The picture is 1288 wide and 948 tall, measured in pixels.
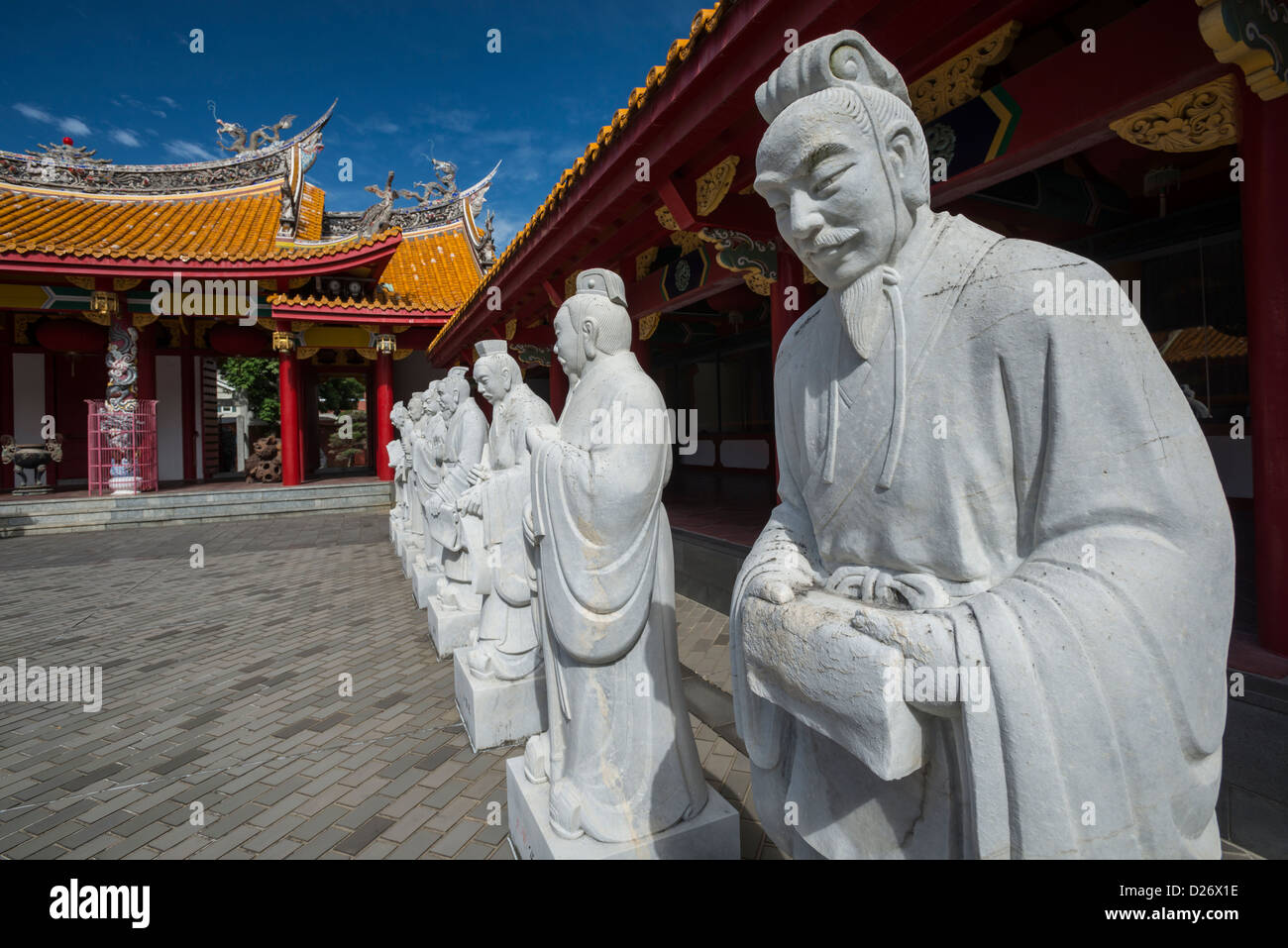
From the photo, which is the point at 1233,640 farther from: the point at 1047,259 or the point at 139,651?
the point at 139,651

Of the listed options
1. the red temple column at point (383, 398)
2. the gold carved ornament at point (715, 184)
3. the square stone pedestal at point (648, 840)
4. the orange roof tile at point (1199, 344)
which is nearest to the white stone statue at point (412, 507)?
the gold carved ornament at point (715, 184)

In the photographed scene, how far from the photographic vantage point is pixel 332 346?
13945 millimetres

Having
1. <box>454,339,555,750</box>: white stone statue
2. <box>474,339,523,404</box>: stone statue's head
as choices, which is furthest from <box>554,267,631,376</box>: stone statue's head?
<box>474,339,523,404</box>: stone statue's head

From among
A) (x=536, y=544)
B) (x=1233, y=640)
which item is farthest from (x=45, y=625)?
(x=1233, y=640)

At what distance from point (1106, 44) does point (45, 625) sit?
29.4 feet

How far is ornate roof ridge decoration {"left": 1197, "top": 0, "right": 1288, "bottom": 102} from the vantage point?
2.37m

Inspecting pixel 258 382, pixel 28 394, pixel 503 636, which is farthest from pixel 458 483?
pixel 258 382

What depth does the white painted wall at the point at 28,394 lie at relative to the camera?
46.5 feet

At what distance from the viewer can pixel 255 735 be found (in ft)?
12.0

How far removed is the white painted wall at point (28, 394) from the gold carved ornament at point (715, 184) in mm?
16946

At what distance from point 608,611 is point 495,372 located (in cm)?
246

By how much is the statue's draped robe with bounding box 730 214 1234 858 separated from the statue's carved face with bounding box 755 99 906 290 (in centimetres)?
10

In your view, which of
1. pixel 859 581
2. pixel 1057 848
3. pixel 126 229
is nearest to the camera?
pixel 1057 848

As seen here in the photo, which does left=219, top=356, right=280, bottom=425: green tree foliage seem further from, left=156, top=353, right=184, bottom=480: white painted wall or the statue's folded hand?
the statue's folded hand
